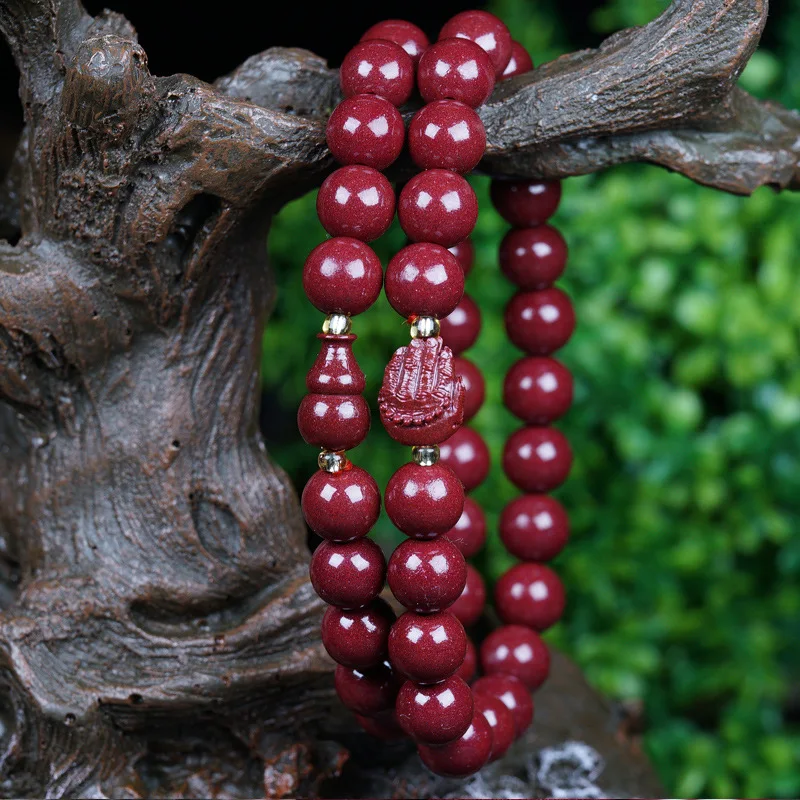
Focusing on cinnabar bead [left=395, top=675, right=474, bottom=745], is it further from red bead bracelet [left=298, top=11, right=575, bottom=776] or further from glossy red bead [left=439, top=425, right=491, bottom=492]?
glossy red bead [left=439, top=425, right=491, bottom=492]

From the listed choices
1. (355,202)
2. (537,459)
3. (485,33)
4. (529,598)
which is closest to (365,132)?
(355,202)

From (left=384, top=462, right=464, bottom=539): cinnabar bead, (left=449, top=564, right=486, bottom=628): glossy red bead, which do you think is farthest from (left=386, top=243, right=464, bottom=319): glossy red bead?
(left=449, top=564, right=486, bottom=628): glossy red bead

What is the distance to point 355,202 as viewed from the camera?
0.80 meters

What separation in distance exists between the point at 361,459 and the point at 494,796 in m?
0.87

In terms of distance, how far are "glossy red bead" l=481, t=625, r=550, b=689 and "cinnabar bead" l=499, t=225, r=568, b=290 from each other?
14.0 inches

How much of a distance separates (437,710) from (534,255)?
45cm

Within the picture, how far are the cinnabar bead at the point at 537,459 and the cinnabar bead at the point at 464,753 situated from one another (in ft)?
0.89

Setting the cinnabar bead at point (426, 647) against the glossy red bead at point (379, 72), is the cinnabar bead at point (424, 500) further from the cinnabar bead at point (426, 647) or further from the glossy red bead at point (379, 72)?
the glossy red bead at point (379, 72)

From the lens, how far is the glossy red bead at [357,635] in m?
0.83

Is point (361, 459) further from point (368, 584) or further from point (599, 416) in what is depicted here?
point (368, 584)

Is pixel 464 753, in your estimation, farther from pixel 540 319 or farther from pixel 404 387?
pixel 540 319

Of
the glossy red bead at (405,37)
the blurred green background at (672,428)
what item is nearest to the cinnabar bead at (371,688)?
the glossy red bead at (405,37)

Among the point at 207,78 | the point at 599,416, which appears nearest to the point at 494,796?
the point at 599,416

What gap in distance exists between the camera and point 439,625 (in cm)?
81
